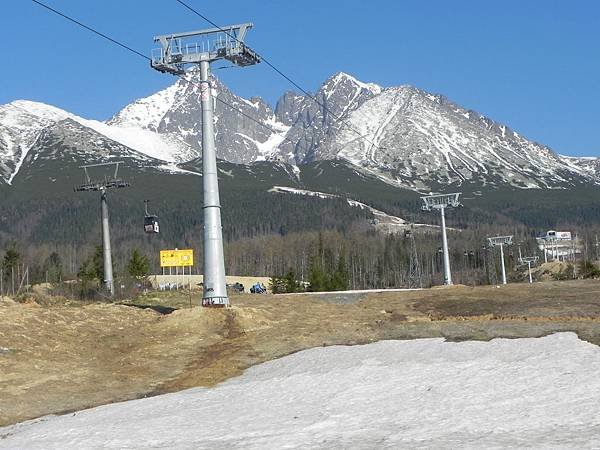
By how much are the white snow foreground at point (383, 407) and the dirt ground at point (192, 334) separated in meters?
2.47

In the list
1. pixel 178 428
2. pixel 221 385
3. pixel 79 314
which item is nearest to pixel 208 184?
pixel 79 314

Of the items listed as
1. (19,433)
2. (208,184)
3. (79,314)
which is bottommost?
(19,433)

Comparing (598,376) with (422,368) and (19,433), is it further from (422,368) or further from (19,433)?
(19,433)

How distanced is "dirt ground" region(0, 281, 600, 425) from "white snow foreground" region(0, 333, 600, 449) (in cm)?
247

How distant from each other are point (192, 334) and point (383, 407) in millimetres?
17919

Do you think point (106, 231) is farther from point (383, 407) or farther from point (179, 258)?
point (383, 407)

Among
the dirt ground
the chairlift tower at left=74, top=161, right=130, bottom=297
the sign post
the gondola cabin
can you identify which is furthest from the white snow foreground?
the sign post

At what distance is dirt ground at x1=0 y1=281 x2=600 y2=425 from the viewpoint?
86.9ft

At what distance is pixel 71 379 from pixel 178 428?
1036 cm

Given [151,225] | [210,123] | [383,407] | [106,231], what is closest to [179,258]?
[106,231]

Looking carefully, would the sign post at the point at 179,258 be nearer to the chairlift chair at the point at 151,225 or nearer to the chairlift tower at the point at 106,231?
the chairlift tower at the point at 106,231

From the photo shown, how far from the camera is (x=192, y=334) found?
35.4m

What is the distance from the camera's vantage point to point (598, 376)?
19.0m

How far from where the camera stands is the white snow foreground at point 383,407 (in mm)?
15469
